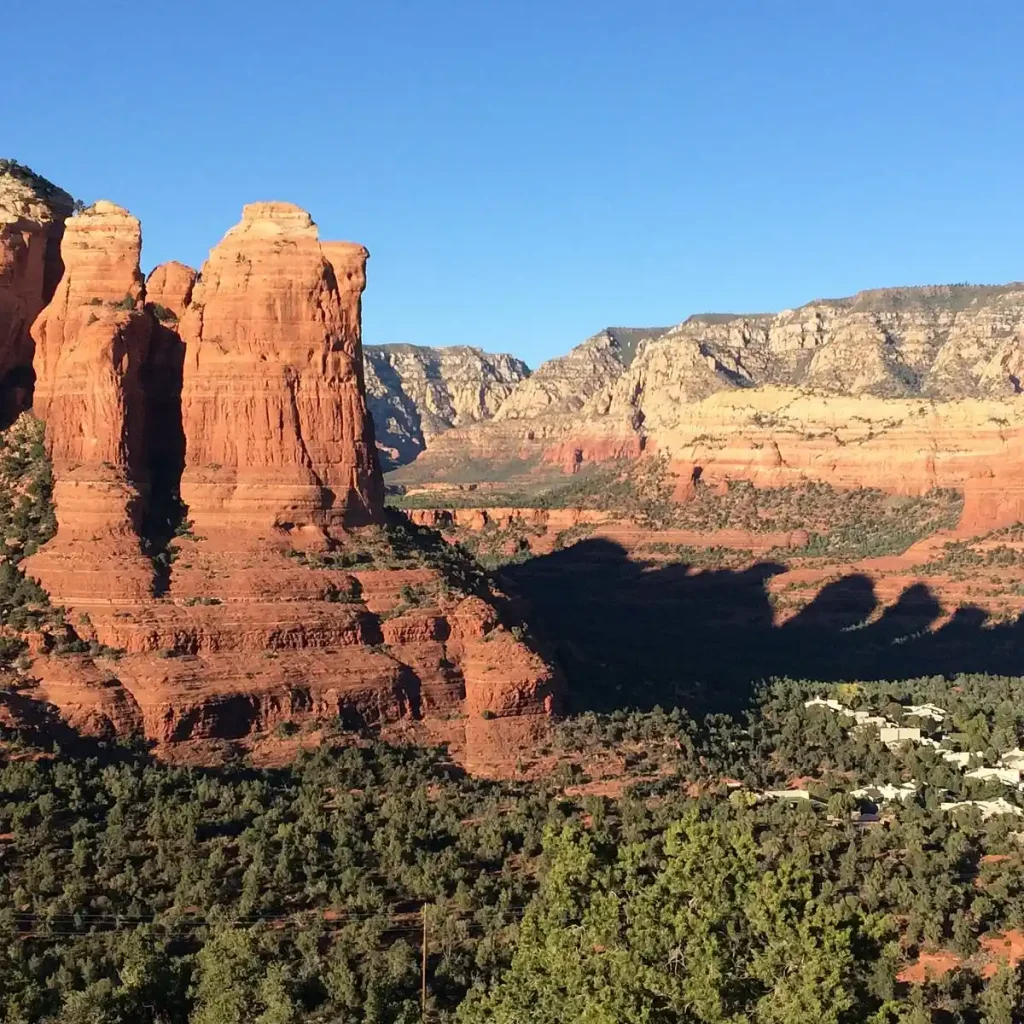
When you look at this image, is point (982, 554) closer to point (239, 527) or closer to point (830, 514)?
point (830, 514)

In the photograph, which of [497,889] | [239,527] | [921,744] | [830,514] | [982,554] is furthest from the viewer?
[830,514]

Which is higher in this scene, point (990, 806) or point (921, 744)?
point (921, 744)

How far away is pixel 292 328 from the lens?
64.8 meters

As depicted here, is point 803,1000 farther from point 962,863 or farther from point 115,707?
point 115,707

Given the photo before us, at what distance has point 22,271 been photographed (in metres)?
66.8

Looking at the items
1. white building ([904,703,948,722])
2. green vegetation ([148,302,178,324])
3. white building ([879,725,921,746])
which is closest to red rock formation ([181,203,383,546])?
green vegetation ([148,302,178,324])

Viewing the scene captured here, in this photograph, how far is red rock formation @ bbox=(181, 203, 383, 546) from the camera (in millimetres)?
63906

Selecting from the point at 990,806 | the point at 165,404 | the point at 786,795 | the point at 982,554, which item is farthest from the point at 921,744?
the point at 982,554

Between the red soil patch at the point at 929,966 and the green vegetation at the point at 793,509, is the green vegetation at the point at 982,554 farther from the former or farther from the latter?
the red soil patch at the point at 929,966

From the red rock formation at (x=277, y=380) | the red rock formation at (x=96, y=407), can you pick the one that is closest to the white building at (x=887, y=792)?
the red rock formation at (x=277, y=380)

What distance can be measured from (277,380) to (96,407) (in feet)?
23.1

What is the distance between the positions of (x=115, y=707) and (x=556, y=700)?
55.8ft

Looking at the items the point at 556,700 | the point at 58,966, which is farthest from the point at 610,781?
the point at 58,966

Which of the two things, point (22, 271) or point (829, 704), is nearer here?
point (22, 271)
